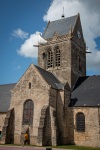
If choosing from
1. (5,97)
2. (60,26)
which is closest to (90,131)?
(5,97)

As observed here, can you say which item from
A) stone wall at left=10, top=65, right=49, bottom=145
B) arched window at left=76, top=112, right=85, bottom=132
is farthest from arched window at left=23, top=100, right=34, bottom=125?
arched window at left=76, top=112, right=85, bottom=132

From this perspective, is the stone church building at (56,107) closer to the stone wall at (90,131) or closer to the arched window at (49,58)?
the stone wall at (90,131)

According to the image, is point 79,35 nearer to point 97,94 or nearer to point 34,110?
point 97,94

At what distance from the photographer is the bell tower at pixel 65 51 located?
108 ft

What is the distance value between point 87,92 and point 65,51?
7.90 meters

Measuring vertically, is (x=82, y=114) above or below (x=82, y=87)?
below

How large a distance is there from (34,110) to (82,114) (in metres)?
5.85

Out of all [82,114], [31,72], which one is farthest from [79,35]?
[82,114]

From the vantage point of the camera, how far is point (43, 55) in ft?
117

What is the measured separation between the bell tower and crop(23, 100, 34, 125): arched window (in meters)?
6.72

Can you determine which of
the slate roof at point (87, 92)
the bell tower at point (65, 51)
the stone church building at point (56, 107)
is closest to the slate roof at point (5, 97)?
the stone church building at point (56, 107)

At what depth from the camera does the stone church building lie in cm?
2533

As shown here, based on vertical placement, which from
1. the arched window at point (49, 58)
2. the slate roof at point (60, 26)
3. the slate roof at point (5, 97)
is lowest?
the slate roof at point (5, 97)

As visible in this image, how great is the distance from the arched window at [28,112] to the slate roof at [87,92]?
524cm
